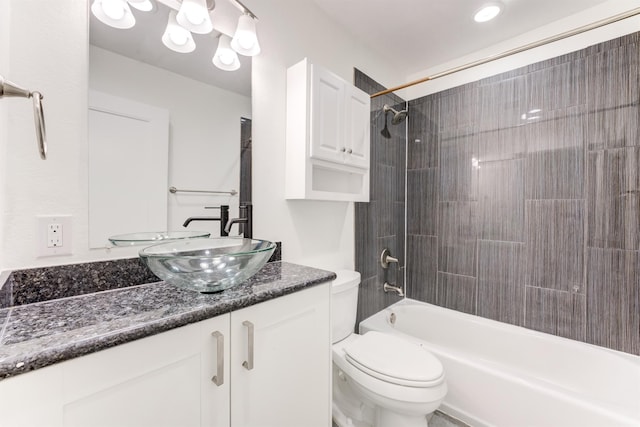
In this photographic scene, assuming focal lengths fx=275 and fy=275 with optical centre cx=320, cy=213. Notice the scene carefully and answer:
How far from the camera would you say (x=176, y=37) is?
1178 mm

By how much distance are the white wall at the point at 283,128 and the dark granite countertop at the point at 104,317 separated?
553mm

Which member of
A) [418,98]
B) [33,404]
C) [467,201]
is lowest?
[33,404]

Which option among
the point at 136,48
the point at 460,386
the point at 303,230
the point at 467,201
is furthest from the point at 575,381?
the point at 136,48

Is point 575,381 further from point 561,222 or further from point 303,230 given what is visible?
point 303,230

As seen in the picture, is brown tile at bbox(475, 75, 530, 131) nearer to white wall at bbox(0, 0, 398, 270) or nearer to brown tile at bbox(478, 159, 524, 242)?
brown tile at bbox(478, 159, 524, 242)

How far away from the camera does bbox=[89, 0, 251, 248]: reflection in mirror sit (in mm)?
1010

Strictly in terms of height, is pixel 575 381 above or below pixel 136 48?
below

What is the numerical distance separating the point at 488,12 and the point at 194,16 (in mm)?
1808

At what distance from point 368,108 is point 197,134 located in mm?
1147

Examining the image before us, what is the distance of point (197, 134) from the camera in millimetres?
1282

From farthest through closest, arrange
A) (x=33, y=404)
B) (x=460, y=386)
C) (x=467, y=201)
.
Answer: (x=467, y=201)
(x=460, y=386)
(x=33, y=404)

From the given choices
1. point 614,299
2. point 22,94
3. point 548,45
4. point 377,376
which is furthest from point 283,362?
point 548,45

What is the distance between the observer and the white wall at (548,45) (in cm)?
168

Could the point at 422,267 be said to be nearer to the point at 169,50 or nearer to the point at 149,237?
the point at 149,237
